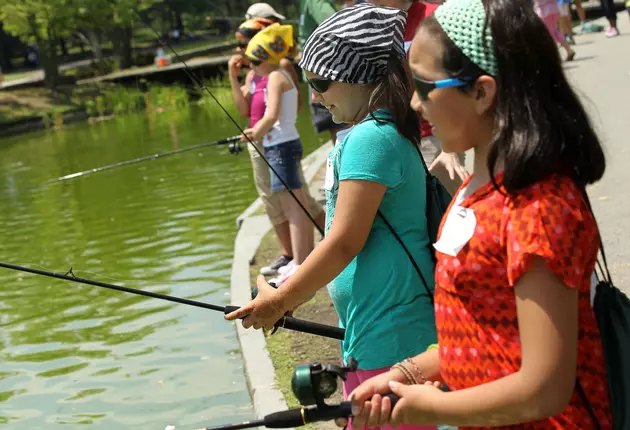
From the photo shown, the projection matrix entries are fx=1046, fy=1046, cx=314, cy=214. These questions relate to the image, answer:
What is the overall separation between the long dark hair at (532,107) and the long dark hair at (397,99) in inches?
36.2

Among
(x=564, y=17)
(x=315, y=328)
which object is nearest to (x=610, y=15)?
(x=564, y=17)

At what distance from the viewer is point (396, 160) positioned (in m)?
2.87

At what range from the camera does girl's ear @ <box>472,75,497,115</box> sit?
2035mm

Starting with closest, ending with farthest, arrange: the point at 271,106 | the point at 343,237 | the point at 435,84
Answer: the point at 435,84, the point at 343,237, the point at 271,106

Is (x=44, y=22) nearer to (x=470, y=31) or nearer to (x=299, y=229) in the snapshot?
(x=299, y=229)

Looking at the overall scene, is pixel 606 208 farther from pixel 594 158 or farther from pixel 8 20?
pixel 8 20

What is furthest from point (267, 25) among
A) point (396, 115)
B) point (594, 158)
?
point (594, 158)

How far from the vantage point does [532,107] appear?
1979mm

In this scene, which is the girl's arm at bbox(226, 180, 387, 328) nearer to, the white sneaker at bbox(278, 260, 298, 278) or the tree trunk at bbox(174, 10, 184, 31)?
the white sneaker at bbox(278, 260, 298, 278)

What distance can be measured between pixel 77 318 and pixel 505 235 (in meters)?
6.17

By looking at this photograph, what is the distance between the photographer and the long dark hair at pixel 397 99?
117 inches

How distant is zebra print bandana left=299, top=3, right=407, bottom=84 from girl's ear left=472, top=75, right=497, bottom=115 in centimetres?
100

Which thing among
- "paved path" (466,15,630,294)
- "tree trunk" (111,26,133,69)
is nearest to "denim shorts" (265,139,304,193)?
"paved path" (466,15,630,294)

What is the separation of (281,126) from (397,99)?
13.9ft
